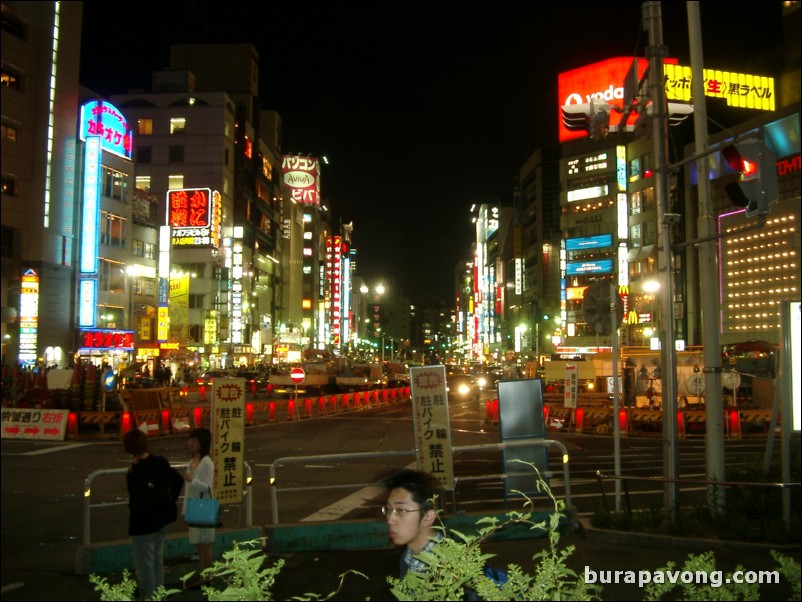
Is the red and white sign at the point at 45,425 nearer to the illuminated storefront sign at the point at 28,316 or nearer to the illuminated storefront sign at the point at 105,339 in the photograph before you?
the illuminated storefront sign at the point at 28,316

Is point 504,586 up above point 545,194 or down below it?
below

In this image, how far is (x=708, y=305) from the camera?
10711 mm

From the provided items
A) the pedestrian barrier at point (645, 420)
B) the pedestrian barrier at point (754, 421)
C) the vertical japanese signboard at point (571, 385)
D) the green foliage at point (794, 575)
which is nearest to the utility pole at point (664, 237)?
the green foliage at point (794, 575)

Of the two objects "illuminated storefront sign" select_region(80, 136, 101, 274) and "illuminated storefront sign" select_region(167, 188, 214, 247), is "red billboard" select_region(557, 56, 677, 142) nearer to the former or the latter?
"illuminated storefront sign" select_region(167, 188, 214, 247)

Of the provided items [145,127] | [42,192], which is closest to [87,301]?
[42,192]

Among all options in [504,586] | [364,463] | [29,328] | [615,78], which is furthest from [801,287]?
[615,78]

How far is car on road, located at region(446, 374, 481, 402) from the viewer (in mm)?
52562

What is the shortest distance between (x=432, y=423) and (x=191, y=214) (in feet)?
197

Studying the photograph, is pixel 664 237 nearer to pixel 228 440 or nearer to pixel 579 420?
pixel 228 440

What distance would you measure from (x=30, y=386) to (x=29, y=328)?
524 inches

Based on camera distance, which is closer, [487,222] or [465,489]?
[465,489]

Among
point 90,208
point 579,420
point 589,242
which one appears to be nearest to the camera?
point 579,420

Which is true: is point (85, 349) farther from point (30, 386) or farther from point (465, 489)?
point (465, 489)

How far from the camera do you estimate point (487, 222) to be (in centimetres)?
15512
